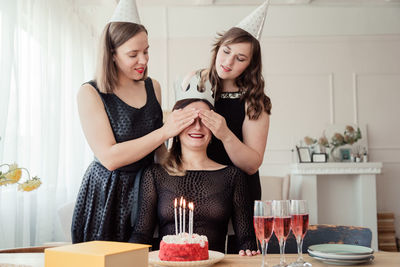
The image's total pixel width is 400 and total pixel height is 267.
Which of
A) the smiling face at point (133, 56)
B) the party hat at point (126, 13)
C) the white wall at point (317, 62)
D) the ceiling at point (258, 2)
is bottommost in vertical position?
the smiling face at point (133, 56)

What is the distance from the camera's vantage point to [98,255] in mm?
766

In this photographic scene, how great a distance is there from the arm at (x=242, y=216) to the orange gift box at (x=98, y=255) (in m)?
0.71

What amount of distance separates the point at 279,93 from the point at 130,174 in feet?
14.3

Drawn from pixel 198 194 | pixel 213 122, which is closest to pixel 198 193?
pixel 198 194

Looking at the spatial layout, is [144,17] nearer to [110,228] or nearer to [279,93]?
[279,93]

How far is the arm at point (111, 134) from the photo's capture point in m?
1.61

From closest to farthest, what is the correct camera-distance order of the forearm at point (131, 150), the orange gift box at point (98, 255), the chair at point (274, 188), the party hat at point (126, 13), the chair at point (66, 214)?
the orange gift box at point (98, 255) < the forearm at point (131, 150) < the party hat at point (126, 13) < the chair at point (66, 214) < the chair at point (274, 188)

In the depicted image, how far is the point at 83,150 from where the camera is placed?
4645 mm

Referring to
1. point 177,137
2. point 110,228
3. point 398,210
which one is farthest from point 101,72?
point 398,210

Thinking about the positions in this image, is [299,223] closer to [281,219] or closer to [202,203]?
[281,219]

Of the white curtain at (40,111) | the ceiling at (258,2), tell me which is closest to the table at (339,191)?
the ceiling at (258,2)

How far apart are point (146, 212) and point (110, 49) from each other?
25.4 inches

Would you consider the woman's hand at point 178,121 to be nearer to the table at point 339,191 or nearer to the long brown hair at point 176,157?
the long brown hair at point 176,157

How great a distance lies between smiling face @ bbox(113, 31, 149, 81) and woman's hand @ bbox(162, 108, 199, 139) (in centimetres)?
24
